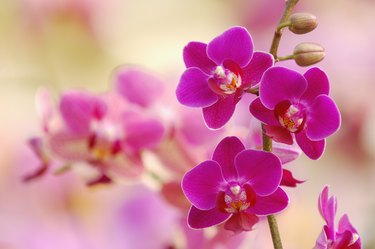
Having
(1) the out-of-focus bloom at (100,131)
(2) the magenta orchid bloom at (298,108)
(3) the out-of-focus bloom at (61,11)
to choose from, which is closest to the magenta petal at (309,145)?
(2) the magenta orchid bloom at (298,108)

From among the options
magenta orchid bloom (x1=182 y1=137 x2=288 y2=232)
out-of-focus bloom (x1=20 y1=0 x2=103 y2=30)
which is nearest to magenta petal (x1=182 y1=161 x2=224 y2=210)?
magenta orchid bloom (x1=182 y1=137 x2=288 y2=232)

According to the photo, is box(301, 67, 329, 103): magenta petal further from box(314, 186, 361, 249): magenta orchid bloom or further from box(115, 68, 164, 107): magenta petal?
box(115, 68, 164, 107): magenta petal

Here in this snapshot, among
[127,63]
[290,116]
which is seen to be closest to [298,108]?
[290,116]

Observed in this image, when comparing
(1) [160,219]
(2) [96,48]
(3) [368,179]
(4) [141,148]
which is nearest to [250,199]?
(4) [141,148]

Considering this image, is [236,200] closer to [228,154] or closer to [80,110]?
[228,154]

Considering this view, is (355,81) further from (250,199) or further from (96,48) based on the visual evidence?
(250,199)

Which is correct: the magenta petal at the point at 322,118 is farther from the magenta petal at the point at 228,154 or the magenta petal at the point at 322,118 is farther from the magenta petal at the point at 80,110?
the magenta petal at the point at 80,110

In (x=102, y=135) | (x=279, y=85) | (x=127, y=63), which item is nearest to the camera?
(x=279, y=85)
